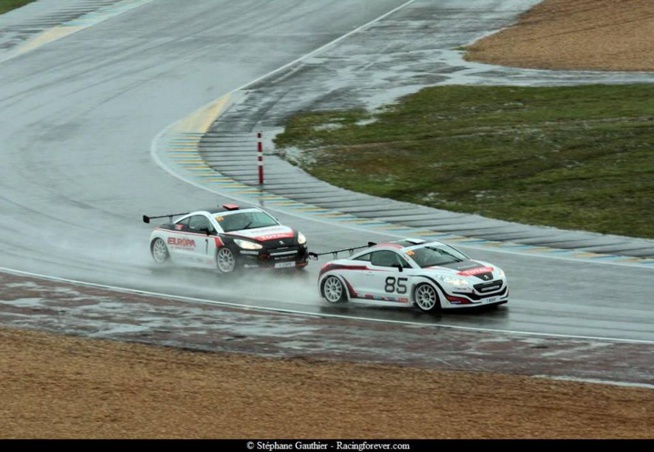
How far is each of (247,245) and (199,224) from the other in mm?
1970

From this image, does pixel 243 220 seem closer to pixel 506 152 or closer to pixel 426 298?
pixel 426 298

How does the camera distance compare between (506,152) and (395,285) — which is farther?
(506,152)

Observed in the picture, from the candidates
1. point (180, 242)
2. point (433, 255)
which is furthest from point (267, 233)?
point (433, 255)

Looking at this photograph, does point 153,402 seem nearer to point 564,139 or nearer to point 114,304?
point 114,304

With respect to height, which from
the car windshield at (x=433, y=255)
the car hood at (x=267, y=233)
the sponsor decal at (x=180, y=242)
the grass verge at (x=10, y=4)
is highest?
the grass verge at (x=10, y=4)

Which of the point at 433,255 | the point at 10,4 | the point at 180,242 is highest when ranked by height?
the point at 10,4

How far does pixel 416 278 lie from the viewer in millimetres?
25062

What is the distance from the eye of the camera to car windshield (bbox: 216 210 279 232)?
29.7 metres

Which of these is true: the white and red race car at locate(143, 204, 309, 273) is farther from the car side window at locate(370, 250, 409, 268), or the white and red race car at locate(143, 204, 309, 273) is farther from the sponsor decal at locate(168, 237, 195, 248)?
the car side window at locate(370, 250, 409, 268)

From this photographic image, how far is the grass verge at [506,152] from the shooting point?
35.2 m

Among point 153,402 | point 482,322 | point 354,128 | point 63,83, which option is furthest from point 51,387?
point 63,83

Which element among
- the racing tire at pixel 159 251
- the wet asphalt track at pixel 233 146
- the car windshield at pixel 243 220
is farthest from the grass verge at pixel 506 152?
the racing tire at pixel 159 251

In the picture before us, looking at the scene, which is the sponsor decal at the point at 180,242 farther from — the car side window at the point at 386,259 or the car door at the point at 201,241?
the car side window at the point at 386,259

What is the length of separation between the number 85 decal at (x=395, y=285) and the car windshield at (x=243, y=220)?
5014mm
